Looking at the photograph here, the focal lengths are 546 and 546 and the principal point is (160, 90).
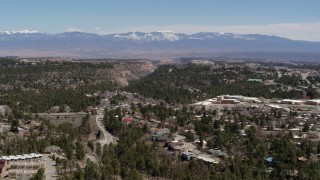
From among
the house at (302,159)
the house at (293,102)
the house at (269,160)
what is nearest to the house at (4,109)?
the house at (269,160)

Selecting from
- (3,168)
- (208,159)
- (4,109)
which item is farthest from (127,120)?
(3,168)

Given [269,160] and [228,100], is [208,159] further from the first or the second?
[228,100]

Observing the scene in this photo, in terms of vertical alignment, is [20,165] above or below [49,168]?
above

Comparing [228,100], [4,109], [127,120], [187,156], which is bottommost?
[187,156]

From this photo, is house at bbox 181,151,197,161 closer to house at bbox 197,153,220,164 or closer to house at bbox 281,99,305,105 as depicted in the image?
house at bbox 197,153,220,164

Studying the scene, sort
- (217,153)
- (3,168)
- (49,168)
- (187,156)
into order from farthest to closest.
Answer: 1. (217,153)
2. (187,156)
3. (49,168)
4. (3,168)

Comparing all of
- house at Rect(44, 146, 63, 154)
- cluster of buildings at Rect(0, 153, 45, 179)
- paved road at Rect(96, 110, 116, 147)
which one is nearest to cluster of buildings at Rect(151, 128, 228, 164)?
paved road at Rect(96, 110, 116, 147)

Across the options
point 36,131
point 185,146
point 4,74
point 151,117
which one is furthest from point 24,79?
point 185,146

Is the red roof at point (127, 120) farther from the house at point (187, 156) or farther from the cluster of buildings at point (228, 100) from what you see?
the house at point (187, 156)

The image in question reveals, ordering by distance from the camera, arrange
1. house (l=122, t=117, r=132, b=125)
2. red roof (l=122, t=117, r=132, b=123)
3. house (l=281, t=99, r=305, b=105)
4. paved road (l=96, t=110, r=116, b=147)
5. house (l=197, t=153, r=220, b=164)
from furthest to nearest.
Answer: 1. house (l=281, t=99, r=305, b=105)
2. red roof (l=122, t=117, r=132, b=123)
3. house (l=122, t=117, r=132, b=125)
4. paved road (l=96, t=110, r=116, b=147)
5. house (l=197, t=153, r=220, b=164)
